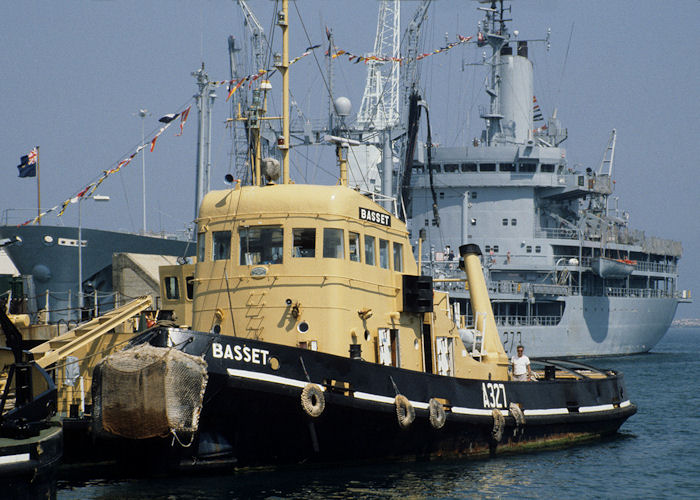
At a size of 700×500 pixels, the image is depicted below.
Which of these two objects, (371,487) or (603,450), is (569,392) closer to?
(603,450)

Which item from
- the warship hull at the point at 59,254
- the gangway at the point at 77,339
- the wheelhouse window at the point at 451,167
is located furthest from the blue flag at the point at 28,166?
the wheelhouse window at the point at 451,167

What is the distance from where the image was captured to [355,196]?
57.2 ft

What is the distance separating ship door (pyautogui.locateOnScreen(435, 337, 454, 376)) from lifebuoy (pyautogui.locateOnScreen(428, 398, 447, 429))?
217 cm

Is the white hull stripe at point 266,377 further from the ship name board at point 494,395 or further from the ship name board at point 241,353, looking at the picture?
the ship name board at point 494,395

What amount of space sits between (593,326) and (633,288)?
1056 cm

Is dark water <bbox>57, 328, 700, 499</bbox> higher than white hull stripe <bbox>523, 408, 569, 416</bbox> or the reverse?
the reverse

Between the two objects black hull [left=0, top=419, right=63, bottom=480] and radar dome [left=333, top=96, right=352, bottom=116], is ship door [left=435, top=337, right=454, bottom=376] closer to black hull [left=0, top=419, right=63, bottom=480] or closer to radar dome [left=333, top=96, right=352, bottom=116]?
black hull [left=0, top=419, right=63, bottom=480]

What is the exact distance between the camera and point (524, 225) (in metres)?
62.3

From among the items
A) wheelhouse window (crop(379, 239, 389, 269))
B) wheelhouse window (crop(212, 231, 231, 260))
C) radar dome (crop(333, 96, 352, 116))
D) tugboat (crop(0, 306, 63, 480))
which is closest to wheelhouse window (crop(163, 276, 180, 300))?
wheelhouse window (crop(212, 231, 231, 260))

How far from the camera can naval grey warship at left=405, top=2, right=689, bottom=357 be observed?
60844 mm

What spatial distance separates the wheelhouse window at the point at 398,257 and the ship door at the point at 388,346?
4.48 feet

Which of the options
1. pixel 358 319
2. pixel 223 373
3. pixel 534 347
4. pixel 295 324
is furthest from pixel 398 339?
pixel 534 347

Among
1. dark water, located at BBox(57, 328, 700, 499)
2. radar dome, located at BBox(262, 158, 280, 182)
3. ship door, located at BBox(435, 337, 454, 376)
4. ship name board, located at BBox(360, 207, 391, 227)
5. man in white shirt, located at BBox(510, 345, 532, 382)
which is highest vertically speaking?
radar dome, located at BBox(262, 158, 280, 182)

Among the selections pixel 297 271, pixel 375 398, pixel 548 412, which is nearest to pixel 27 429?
pixel 297 271
